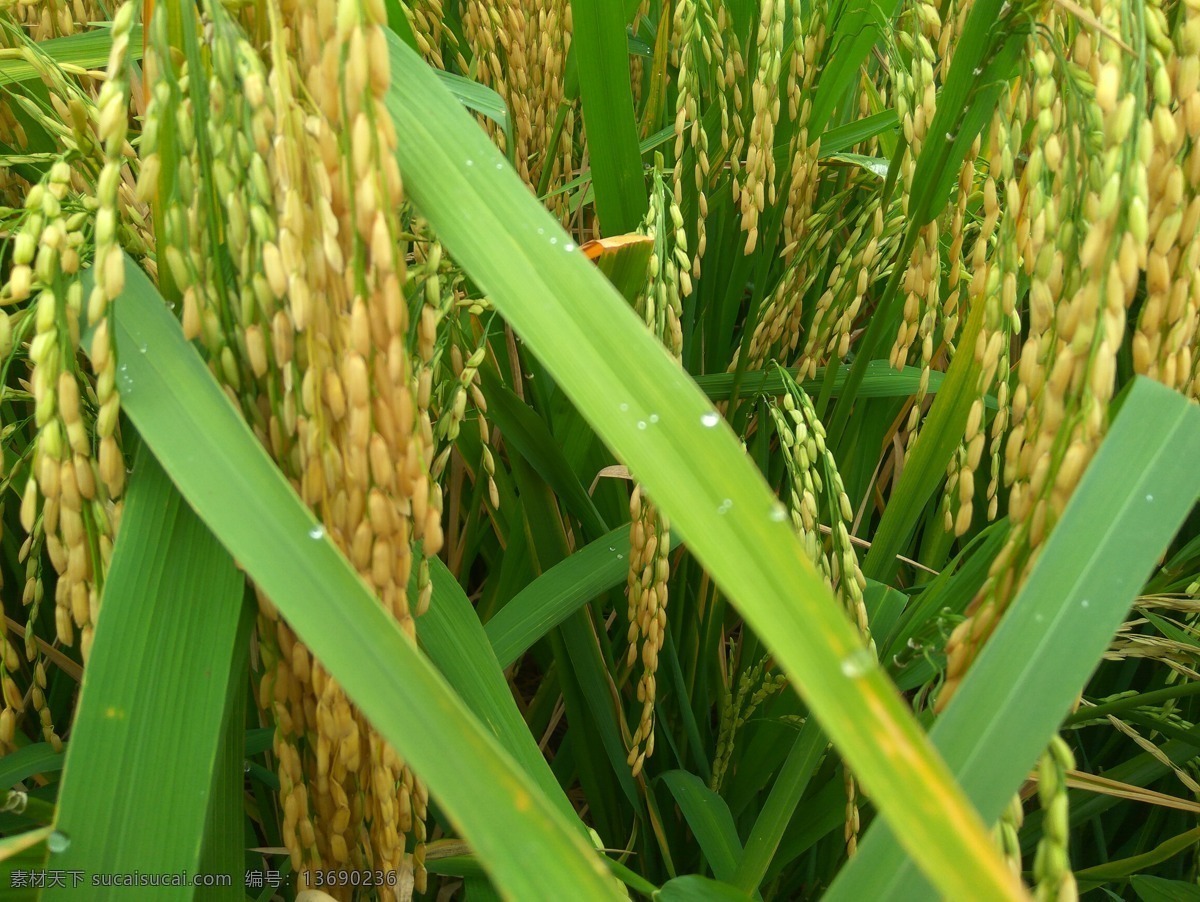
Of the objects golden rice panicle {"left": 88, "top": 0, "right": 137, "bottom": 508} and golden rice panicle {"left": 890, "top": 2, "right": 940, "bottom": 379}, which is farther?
golden rice panicle {"left": 890, "top": 2, "right": 940, "bottom": 379}

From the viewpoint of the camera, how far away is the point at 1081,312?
1.97 feet

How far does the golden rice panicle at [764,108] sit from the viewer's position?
1096 millimetres

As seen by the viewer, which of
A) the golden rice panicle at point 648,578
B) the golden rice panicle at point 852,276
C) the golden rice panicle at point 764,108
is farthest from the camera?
the golden rice panicle at point 852,276

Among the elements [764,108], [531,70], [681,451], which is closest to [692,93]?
[764,108]

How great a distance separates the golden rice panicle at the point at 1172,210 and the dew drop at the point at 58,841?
83 centimetres

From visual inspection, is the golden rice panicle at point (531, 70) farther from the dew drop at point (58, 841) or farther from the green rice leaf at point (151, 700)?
the dew drop at point (58, 841)

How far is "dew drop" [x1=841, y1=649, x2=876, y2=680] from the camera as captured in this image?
483 mm

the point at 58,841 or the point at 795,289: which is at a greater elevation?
the point at 795,289

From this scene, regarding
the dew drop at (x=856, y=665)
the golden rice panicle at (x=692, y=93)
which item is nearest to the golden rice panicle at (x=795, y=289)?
the golden rice panicle at (x=692, y=93)

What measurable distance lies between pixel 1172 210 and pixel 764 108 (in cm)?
59

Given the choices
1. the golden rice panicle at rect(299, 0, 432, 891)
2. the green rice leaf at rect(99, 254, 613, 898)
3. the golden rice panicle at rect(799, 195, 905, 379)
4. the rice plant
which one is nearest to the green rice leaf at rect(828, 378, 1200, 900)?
the rice plant

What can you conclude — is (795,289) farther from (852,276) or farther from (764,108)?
(764,108)

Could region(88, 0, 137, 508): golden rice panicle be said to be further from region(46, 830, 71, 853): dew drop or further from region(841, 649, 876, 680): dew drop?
region(841, 649, 876, 680): dew drop

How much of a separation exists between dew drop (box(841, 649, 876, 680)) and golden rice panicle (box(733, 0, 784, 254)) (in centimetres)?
80
